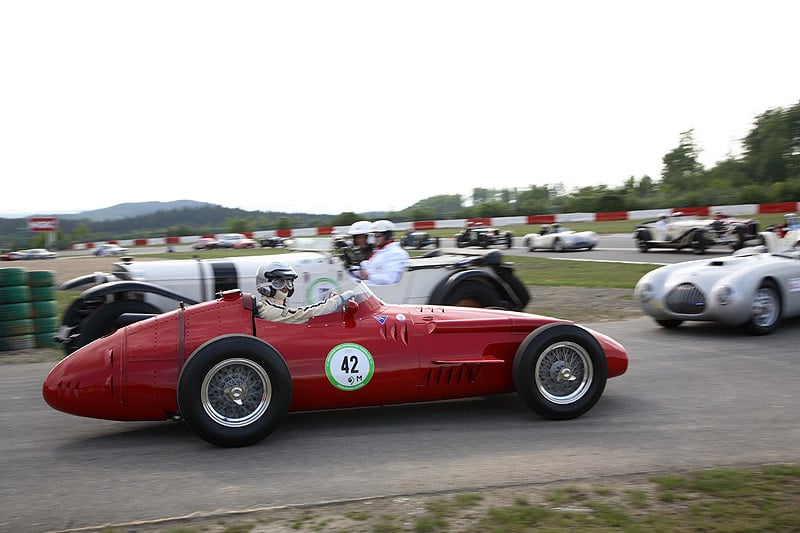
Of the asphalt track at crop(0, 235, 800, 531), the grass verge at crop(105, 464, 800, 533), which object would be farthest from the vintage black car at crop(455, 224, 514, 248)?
the grass verge at crop(105, 464, 800, 533)

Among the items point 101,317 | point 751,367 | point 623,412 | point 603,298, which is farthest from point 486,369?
point 603,298

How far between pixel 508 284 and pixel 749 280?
2.76 metres

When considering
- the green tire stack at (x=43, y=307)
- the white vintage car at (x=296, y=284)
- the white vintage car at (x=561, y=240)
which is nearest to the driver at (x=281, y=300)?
the white vintage car at (x=296, y=284)

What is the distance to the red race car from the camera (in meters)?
4.93

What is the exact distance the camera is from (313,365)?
5.17 m

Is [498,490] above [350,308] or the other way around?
the other way around

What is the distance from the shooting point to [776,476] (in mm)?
4031

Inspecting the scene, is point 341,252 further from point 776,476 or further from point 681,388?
point 776,476

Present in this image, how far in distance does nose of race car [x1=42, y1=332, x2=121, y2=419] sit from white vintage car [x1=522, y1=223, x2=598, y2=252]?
25536mm

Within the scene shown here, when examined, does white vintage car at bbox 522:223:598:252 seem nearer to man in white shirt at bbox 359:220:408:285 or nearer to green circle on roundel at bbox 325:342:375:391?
man in white shirt at bbox 359:220:408:285

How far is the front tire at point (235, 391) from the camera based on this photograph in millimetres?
4812

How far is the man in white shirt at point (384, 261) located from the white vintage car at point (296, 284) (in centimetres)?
11

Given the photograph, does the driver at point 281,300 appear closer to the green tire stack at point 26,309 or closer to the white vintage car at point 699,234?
the green tire stack at point 26,309

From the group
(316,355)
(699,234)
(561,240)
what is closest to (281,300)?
(316,355)
